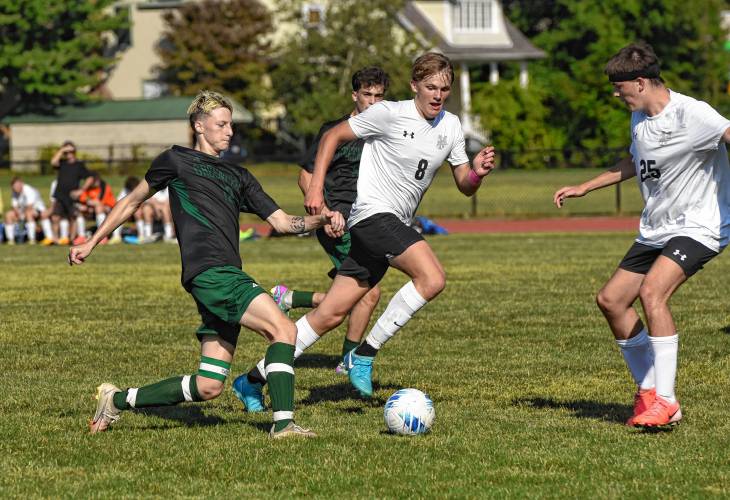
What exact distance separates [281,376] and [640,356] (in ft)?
7.61

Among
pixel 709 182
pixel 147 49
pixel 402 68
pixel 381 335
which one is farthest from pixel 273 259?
pixel 147 49

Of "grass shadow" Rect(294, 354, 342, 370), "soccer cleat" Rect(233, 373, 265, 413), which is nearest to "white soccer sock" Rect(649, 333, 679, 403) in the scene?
"soccer cleat" Rect(233, 373, 265, 413)

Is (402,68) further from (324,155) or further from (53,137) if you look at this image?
(324,155)

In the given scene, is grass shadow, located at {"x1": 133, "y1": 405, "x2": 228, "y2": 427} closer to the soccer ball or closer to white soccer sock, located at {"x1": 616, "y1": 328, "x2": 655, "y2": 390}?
the soccer ball

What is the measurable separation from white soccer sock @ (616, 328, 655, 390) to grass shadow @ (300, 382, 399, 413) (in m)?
1.66

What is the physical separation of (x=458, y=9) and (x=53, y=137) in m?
20.4

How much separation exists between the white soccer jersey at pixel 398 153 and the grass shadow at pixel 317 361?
2100 millimetres

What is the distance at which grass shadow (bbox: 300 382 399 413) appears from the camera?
8906 mm

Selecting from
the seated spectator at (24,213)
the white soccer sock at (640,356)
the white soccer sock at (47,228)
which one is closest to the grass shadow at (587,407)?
the white soccer sock at (640,356)

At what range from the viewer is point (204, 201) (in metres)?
7.54

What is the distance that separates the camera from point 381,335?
8867mm

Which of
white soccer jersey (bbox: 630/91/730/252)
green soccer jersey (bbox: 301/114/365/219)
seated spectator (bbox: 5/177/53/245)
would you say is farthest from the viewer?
seated spectator (bbox: 5/177/53/245)

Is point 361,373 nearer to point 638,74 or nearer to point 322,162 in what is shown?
point 322,162

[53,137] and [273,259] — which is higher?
[273,259]
